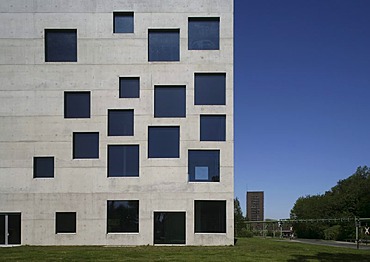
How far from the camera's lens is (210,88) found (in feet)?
103

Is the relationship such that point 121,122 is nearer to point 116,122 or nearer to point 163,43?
point 116,122

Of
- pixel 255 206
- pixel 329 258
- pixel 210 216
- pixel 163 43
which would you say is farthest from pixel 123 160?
pixel 255 206

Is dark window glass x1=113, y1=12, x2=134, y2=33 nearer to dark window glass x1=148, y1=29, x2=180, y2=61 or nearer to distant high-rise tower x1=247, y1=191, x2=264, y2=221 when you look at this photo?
dark window glass x1=148, y1=29, x2=180, y2=61

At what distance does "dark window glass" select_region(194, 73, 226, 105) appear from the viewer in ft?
103

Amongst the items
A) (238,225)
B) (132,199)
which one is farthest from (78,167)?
(238,225)

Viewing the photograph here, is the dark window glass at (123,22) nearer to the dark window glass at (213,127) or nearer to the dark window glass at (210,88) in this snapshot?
the dark window glass at (210,88)

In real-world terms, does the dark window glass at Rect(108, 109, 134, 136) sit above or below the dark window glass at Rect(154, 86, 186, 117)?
below

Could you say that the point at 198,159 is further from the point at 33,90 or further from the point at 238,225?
the point at 238,225

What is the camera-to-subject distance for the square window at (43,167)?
3079 centimetres

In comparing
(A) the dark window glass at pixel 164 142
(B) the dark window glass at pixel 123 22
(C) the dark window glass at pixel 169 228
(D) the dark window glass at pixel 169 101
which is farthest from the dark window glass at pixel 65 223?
(B) the dark window glass at pixel 123 22

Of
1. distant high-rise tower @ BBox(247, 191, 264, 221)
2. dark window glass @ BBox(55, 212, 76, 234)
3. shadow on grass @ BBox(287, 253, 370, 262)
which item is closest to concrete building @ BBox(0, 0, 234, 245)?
dark window glass @ BBox(55, 212, 76, 234)

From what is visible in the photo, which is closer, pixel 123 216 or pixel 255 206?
pixel 123 216

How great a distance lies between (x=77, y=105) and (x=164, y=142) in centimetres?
626

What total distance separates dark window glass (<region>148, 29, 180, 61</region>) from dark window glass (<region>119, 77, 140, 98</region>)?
185 cm
